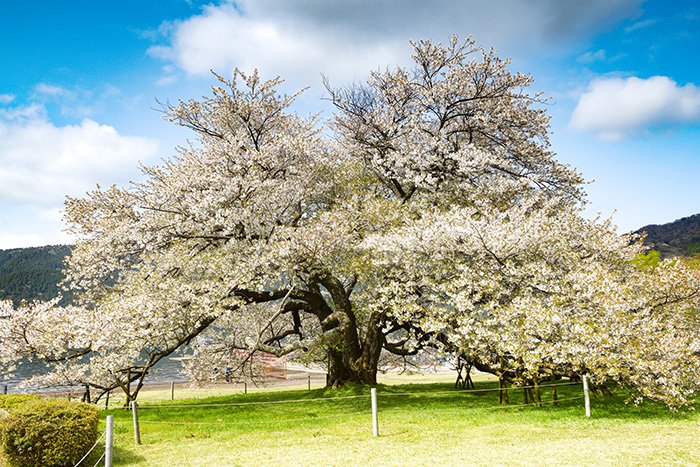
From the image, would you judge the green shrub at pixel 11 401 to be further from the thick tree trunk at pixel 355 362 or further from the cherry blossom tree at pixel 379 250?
the thick tree trunk at pixel 355 362

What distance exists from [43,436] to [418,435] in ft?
29.4

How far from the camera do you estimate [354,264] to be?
1864 centimetres

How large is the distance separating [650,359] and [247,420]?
43.1 feet

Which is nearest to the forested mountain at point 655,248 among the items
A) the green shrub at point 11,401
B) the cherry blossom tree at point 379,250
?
the cherry blossom tree at point 379,250

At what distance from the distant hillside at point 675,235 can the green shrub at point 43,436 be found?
13093 centimetres

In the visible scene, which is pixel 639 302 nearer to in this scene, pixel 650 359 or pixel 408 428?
pixel 650 359

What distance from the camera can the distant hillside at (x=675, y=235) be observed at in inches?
4964

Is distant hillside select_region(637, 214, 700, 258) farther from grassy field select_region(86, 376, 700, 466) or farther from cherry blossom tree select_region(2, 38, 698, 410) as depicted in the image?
grassy field select_region(86, 376, 700, 466)

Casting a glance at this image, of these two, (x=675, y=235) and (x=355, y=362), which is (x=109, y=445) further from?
(x=675, y=235)

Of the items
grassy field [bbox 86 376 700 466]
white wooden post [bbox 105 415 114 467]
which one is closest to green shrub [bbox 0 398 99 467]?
grassy field [bbox 86 376 700 466]

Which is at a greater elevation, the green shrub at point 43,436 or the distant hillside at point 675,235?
the distant hillside at point 675,235

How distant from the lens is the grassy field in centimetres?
1095

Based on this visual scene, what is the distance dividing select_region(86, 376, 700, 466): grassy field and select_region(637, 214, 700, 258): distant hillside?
393 feet

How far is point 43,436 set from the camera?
1095 centimetres
